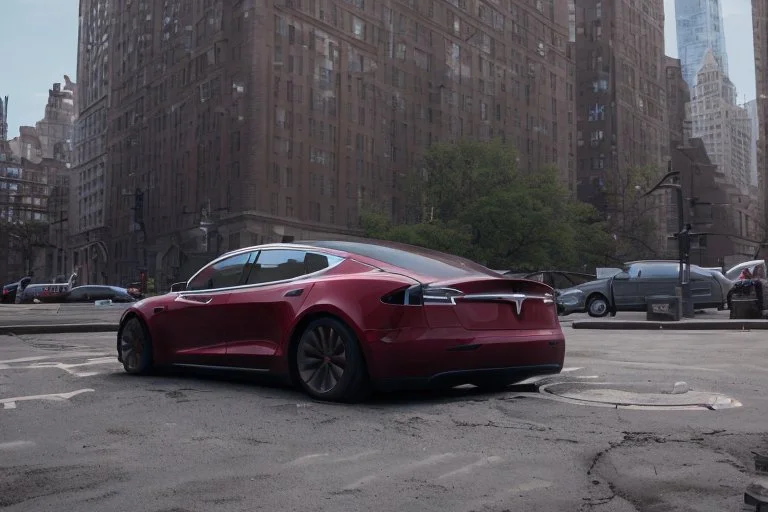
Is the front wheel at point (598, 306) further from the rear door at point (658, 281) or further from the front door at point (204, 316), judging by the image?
the front door at point (204, 316)

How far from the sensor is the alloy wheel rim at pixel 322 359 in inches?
237

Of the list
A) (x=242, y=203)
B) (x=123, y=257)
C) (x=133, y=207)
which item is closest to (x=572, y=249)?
(x=242, y=203)

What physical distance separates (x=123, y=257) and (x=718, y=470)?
88473 mm

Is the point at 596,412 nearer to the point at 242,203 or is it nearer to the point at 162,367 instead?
the point at 162,367

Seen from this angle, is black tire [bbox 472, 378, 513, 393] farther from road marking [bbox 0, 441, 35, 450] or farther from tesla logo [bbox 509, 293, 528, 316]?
road marking [bbox 0, 441, 35, 450]

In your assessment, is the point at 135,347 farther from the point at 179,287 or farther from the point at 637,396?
the point at 637,396

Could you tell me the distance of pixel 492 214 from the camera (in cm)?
5291

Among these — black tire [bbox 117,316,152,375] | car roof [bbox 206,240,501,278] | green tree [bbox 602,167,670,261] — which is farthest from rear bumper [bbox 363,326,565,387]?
green tree [bbox 602,167,670,261]

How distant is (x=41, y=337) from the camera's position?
13.2 m

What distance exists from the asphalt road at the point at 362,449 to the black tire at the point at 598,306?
57.9 ft

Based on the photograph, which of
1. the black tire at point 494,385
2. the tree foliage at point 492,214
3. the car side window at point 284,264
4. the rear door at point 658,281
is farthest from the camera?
the tree foliage at point 492,214

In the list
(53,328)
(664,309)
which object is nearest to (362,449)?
(53,328)

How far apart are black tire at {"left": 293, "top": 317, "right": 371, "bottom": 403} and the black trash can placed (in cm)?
1572

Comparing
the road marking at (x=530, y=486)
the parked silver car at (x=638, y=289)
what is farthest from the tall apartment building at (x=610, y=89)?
the road marking at (x=530, y=486)
